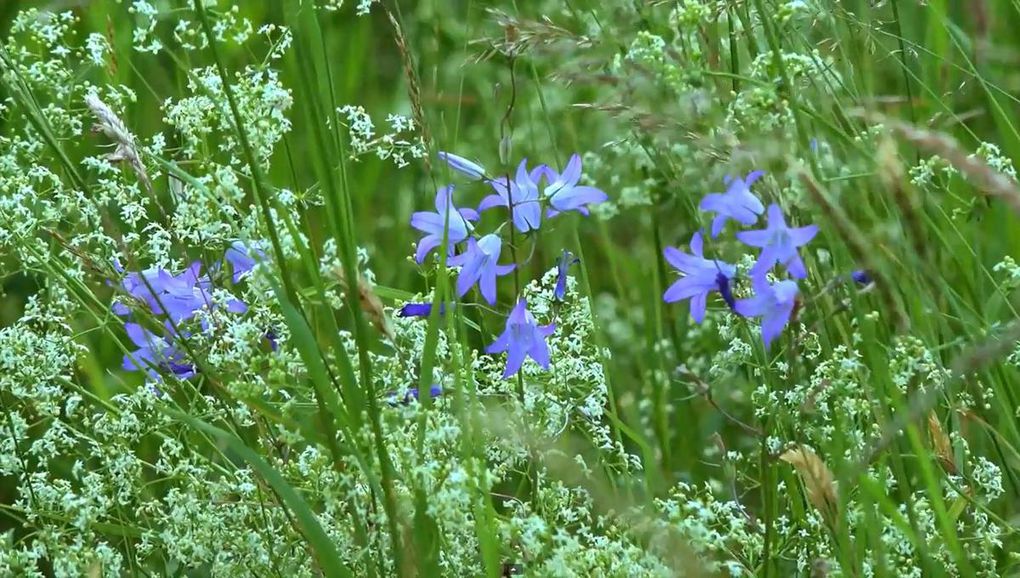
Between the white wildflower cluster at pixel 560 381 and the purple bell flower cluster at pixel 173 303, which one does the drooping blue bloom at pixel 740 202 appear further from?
the purple bell flower cluster at pixel 173 303

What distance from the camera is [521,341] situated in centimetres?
131

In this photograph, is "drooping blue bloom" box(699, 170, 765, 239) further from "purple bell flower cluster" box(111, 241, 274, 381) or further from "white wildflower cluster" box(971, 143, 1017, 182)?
"purple bell flower cluster" box(111, 241, 274, 381)

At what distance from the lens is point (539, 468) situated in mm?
1322

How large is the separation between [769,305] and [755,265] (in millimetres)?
40

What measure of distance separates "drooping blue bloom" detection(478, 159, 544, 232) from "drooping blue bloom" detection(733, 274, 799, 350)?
0.80 feet

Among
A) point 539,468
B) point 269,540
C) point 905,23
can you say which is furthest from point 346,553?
point 905,23

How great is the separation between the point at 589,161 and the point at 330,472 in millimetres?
385

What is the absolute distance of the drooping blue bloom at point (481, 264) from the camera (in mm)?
1335

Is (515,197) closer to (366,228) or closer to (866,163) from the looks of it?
(866,163)

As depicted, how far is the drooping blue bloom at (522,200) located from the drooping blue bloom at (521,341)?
86 millimetres

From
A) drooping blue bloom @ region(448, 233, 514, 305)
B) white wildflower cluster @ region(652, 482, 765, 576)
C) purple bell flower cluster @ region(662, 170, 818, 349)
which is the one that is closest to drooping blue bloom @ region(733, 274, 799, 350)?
purple bell flower cluster @ region(662, 170, 818, 349)

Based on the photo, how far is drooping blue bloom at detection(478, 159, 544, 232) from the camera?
4.42 feet

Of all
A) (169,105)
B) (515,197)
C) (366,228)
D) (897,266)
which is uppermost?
(366,228)

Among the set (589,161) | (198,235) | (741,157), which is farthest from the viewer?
(198,235)
